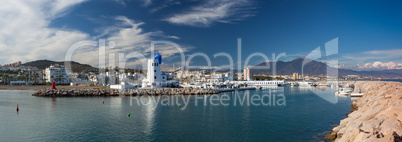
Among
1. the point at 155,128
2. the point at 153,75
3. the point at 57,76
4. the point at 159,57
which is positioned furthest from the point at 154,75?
the point at 57,76

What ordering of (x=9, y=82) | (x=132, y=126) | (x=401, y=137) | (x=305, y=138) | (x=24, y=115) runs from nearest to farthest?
(x=401, y=137) → (x=305, y=138) → (x=132, y=126) → (x=24, y=115) → (x=9, y=82)

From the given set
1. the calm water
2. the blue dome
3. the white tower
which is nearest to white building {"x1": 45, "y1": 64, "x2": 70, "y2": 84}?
the white tower

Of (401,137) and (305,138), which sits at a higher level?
(401,137)

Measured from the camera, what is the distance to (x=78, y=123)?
1861 centimetres

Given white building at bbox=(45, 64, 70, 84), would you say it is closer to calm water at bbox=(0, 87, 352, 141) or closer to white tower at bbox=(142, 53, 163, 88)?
white tower at bbox=(142, 53, 163, 88)

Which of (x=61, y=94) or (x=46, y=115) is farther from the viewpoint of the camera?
(x=61, y=94)

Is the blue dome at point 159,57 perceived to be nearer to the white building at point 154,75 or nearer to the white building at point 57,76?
the white building at point 154,75

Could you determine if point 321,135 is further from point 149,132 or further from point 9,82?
point 9,82

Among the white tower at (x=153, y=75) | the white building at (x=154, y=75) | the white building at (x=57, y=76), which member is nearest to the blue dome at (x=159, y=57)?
the white building at (x=154, y=75)

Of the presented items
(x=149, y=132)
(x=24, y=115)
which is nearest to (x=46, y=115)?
(x=24, y=115)

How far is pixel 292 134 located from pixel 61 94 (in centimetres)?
4420

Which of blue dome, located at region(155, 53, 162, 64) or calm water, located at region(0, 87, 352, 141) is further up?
blue dome, located at region(155, 53, 162, 64)

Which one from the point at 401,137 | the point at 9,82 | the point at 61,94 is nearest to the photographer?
the point at 401,137

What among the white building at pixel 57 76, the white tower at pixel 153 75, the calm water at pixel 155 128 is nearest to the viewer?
the calm water at pixel 155 128
